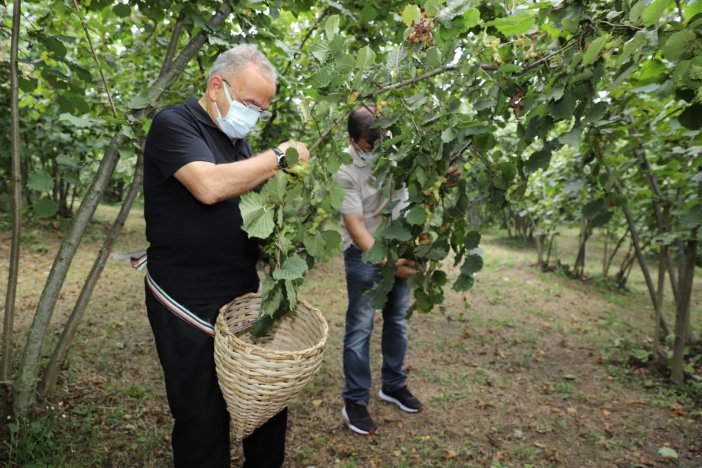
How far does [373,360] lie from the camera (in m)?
4.04

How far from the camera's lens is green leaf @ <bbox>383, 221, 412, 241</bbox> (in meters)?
1.65

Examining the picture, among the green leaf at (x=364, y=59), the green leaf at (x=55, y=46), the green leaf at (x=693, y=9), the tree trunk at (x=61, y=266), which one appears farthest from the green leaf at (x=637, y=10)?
the green leaf at (x=55, y=46)

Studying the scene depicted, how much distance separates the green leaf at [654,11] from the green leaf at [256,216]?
1101mm

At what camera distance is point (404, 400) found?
3.18 m

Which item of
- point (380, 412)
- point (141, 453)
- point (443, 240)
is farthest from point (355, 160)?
point (141, 453)

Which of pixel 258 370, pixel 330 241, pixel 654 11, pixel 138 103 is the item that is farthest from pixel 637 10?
pixel 138 103

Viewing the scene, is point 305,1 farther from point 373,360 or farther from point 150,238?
point 373,360

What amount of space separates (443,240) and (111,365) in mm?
2887

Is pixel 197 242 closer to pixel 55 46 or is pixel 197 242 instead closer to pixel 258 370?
pixel 258 370

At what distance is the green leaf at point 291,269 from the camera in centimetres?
137

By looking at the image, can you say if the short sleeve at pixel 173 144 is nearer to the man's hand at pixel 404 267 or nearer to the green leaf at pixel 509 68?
the green leaf at pixel 509 68

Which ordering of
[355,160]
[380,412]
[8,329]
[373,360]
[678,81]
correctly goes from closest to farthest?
[678,81], [8,329], [355,160], [380,412], [373,360]

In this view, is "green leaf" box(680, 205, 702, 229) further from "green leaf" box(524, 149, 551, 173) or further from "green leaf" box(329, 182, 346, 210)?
"green leaf" box(329, 182, 346, 210)

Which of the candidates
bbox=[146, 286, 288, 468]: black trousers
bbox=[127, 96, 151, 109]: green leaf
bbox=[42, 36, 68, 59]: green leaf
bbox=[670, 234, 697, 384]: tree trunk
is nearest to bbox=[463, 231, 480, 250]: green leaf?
bbox=[146, 286, 288, 468]: black trousers
